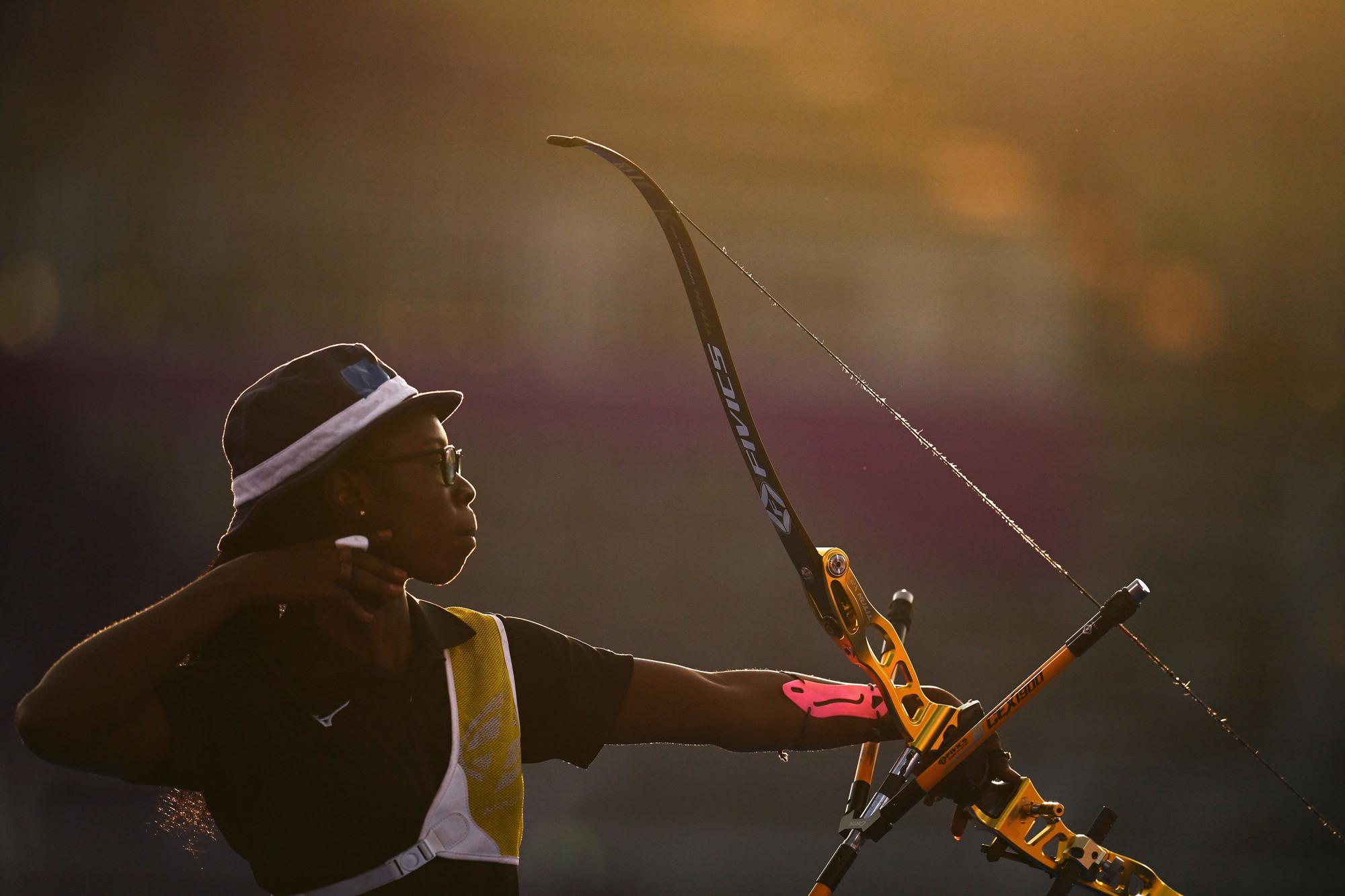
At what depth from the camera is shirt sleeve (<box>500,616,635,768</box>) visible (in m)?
1.92

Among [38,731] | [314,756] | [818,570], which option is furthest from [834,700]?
[38,731]

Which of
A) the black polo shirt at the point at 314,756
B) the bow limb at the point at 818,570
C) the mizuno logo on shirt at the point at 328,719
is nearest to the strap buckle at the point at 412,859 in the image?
the black polo shirt at the point at 314,756

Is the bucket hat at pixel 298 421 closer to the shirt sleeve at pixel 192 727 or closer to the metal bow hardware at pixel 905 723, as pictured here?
the shirt sleeve at pixel 192 727

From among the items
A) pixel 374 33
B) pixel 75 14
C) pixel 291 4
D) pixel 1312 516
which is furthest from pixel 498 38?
pixel 1312 516

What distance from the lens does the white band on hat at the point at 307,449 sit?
1.76 m

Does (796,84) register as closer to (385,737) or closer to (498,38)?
(498,38)

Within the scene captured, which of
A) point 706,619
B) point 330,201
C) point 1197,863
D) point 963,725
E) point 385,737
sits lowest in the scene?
point 1197,863

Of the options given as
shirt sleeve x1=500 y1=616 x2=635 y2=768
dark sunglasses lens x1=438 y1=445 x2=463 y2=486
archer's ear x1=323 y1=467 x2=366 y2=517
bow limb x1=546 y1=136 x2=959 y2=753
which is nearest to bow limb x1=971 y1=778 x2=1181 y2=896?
bow limb x1=546 y1=136 x2=959 y2=753

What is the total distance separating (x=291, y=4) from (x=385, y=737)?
5.95m

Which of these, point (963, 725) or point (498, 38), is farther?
point (498, 38)

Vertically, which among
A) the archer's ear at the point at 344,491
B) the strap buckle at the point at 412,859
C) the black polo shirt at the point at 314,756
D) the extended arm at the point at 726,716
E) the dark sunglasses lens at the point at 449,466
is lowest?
the strap buckle at the point at 412,859

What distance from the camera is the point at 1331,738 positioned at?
6816mm

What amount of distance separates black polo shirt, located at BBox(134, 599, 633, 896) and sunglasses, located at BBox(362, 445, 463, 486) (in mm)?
270

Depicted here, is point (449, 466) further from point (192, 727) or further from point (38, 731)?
point (38, 731)
